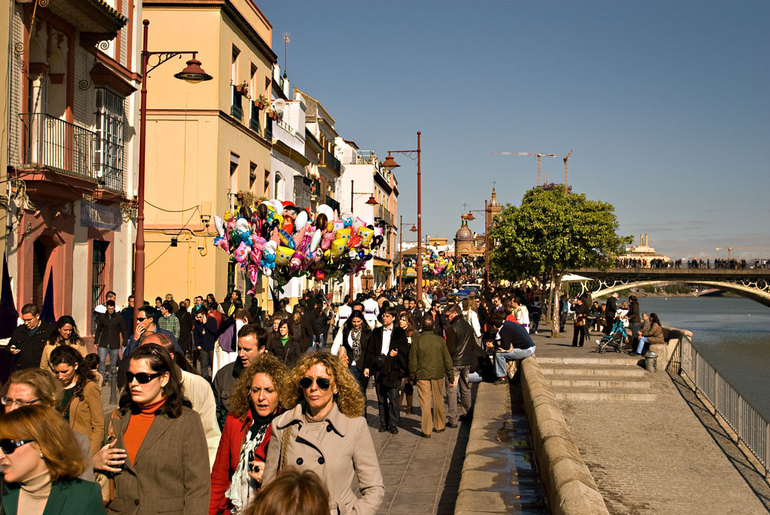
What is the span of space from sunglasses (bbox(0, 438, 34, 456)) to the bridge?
3062 inches

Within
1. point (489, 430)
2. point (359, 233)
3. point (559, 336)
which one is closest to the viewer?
point (489, 430)

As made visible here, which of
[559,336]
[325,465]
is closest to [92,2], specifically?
[325,465]

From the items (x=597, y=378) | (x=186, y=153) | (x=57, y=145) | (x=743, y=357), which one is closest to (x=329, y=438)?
(x=57, y=145)

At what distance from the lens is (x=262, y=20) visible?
32.8 m

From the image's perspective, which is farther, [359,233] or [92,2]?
[359,233]

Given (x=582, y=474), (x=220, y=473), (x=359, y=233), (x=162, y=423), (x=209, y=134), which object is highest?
(x=209, y=134)

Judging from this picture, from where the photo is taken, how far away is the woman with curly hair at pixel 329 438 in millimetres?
4297

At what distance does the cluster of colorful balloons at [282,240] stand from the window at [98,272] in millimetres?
2656

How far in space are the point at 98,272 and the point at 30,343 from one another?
989cm

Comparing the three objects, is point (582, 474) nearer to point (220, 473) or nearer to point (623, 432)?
point (220, 473)

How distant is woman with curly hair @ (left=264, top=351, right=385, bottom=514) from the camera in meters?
4.30

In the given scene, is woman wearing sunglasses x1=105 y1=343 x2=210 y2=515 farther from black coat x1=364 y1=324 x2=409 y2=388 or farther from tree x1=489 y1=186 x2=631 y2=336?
tree x1=489 y1=186 x2=631 y2=336

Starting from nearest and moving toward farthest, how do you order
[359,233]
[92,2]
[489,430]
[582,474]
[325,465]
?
[325,465] < [582,474] < [489,430] < [92,2] < [359,233]

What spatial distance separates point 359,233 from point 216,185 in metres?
6.88
